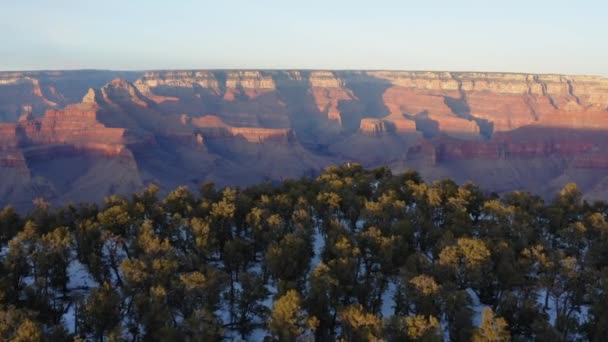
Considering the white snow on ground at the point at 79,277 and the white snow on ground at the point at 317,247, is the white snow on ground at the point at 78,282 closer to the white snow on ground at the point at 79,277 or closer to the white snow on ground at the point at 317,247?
the white snow on ground at the point at 79,277

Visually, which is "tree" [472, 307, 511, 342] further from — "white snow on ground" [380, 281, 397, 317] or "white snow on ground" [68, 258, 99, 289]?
"white snow on ground" [68, 258, 99, 289]

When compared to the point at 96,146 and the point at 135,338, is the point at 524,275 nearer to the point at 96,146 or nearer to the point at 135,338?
the point at 135,338

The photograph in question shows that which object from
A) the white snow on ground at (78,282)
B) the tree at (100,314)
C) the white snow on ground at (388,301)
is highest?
the tree at (100,314)

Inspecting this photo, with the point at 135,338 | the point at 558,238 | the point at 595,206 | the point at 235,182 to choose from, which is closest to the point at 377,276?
the point at 135,338

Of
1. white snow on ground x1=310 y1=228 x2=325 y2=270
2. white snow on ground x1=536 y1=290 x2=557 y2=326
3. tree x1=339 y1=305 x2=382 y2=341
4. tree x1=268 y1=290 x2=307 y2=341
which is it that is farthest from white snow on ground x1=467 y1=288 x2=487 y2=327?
tree x1=268 y1=290 x2=307 y2=341

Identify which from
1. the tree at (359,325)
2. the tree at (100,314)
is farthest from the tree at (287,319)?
the tree at (100,314)

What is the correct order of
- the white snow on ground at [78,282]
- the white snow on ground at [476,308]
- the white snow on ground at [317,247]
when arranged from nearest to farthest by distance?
the white snow on ground at [476,308]
the white snow on ground at [78,282]
the white snow on ground at [317,247]

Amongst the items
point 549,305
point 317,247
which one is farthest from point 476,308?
point 317,247

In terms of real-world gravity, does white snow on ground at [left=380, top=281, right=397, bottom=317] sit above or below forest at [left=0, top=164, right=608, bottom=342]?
below
